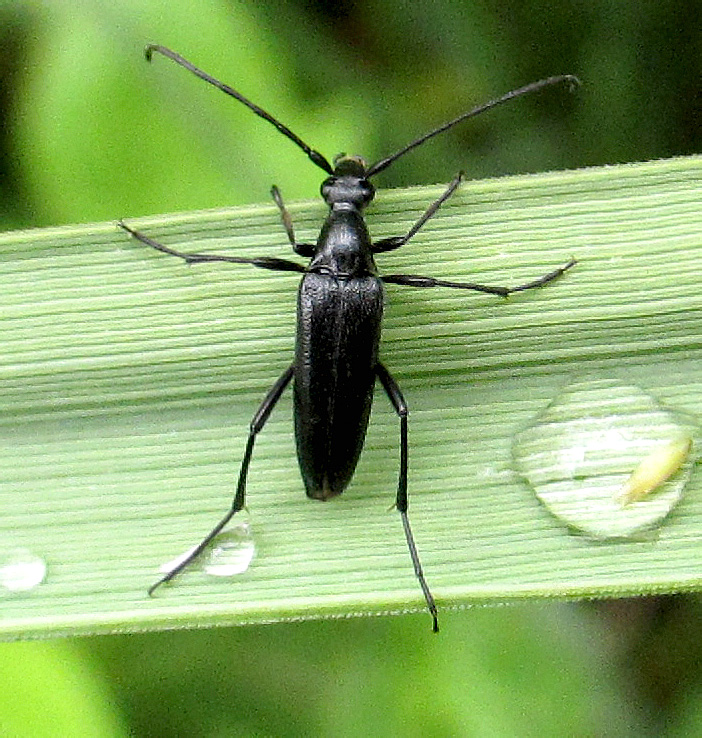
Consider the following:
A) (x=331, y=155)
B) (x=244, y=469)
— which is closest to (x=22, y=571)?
(x=244, y=469)

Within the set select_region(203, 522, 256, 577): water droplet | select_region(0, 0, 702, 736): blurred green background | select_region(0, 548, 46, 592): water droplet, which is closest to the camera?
select_region(0, 548, 46, 592): water droplet

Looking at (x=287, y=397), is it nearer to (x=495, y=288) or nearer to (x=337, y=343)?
(x=337, y=343)

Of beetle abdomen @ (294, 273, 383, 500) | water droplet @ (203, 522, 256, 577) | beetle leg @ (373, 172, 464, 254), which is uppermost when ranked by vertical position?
beetle leg @ (373, 172, 464, 254)

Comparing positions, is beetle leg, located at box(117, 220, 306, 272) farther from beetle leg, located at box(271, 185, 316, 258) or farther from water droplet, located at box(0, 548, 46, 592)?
water droplet, located at box(0, 548, 46, 592)

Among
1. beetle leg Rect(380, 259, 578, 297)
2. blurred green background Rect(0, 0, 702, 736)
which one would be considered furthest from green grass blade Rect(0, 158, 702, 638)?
blurred green background Rect(0, 0, 702, 736)

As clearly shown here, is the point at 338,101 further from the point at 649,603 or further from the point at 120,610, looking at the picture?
the point at 649,603

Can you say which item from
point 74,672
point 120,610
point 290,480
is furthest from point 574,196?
point 74,672
